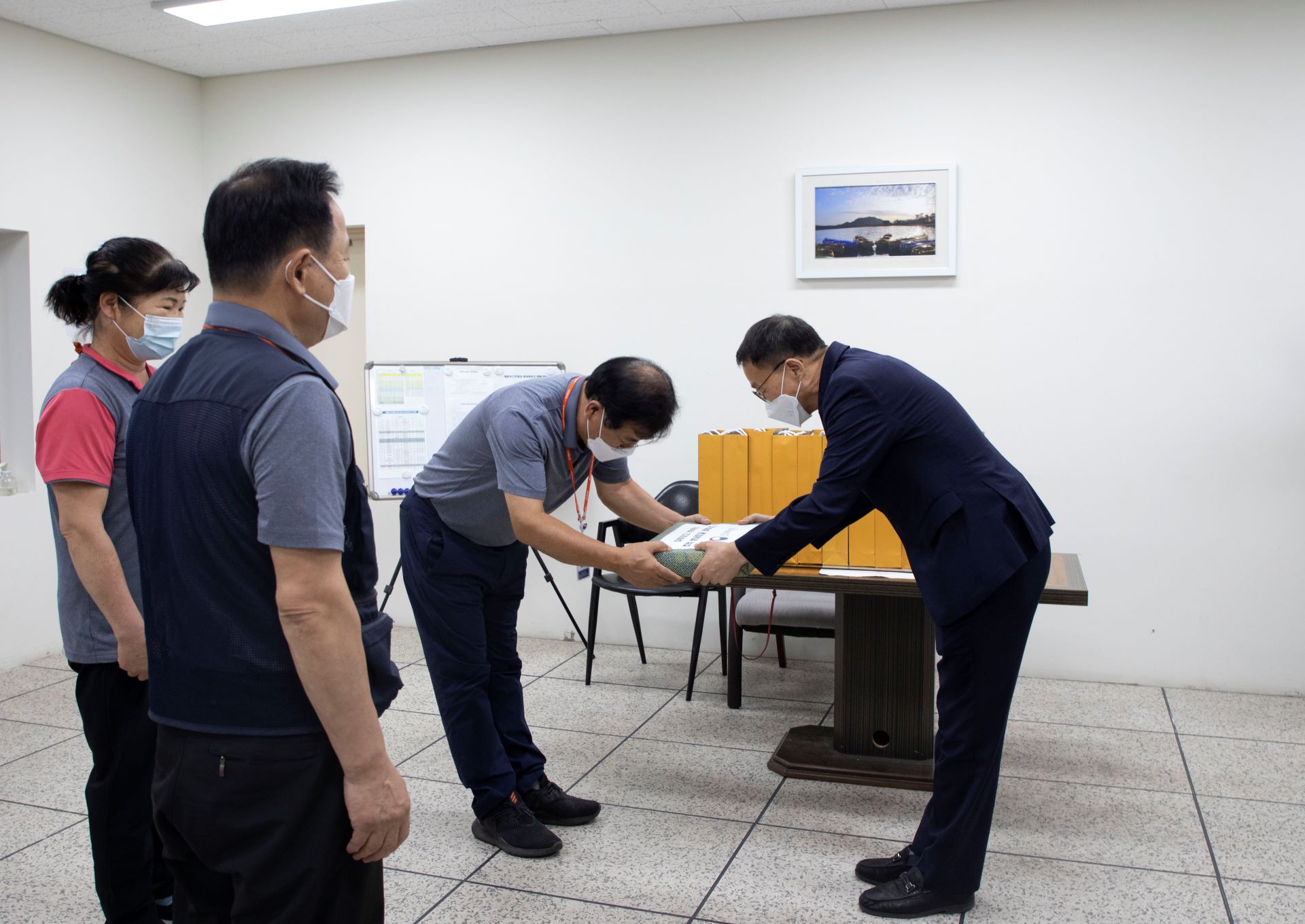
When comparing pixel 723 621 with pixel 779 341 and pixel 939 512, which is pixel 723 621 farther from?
pixel 939 512

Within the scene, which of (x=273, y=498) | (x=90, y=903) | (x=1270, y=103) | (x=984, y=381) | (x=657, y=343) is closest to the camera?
(x=273, y=498)

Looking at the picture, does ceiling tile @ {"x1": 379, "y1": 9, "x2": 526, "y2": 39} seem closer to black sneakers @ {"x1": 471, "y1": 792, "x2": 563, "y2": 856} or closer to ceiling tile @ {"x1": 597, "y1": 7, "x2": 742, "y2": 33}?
ceiling tile @ {"x1": 597, "y1": 7, "x2": 742, "y2": 33}

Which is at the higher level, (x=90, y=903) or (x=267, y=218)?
(x=267, y=218)

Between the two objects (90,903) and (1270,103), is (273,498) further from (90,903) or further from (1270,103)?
(1270,103)

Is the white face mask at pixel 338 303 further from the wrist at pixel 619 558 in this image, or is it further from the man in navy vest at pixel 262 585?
the wrist at pixel 619 558

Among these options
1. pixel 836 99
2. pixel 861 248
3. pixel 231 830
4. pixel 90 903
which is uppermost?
pixel 836 99

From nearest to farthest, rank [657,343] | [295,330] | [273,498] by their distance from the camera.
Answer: [273,498], [295,330], [657,343]

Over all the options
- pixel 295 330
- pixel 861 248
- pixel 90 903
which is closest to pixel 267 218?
pixel 295 330

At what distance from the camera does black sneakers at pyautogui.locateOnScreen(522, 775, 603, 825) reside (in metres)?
2.83

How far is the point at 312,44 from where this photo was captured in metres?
4.68

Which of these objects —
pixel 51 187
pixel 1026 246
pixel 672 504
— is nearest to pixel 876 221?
pixel 1026 246

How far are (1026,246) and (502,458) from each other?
269cm

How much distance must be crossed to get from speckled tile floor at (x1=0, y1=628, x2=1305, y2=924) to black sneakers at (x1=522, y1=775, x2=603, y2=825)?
0.18ft

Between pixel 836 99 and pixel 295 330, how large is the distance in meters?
3.51
